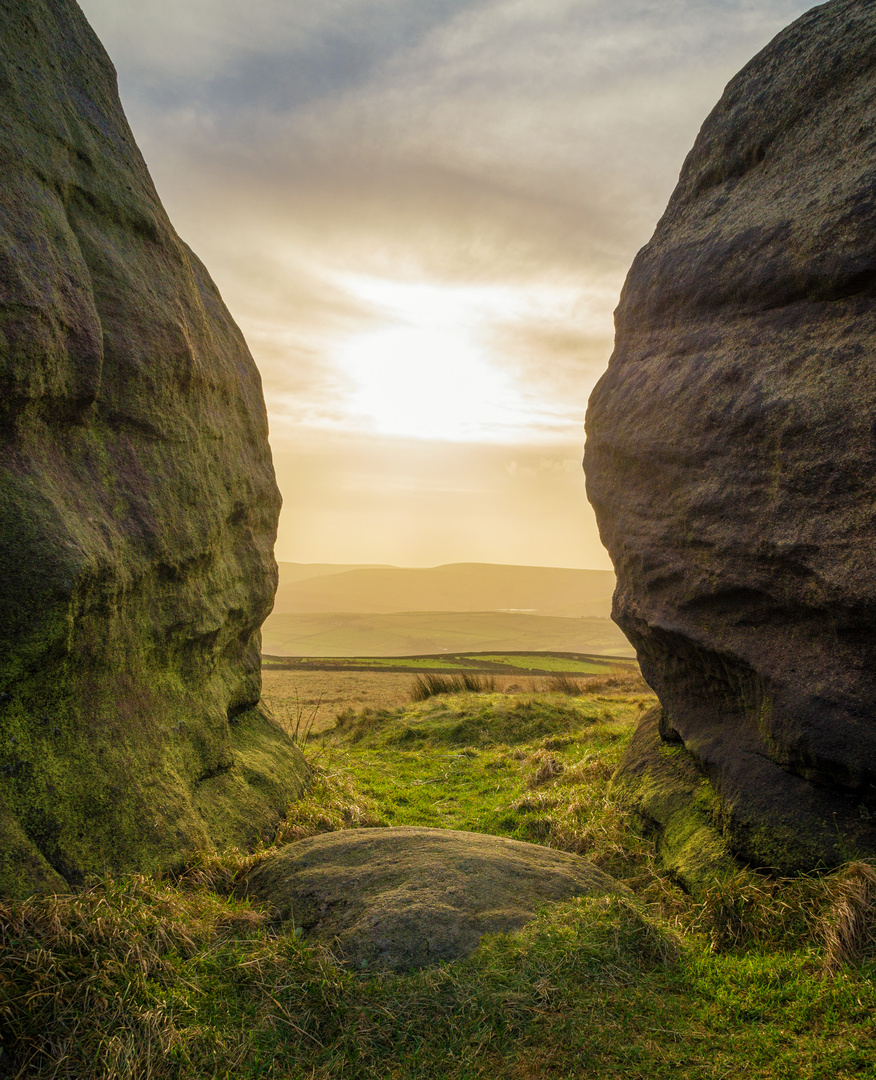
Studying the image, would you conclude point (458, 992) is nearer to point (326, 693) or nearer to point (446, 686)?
point (446, 686)

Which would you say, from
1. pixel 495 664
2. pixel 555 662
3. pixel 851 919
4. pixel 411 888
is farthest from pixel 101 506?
pixel 555 662

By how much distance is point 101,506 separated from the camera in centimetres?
579

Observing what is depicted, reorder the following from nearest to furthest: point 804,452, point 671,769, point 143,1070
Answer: point 143,1070, point 804,452, point 671,769

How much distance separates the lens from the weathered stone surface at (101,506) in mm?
4887

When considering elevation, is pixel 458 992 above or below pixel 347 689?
above

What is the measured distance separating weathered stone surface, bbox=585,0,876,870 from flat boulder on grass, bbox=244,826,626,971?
1.91 m

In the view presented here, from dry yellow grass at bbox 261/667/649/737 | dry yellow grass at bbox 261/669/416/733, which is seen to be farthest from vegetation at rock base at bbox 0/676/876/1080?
dry yellow grass at bbox 261/667/649/737

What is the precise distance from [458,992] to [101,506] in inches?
180

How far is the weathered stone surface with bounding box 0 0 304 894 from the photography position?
4.89m

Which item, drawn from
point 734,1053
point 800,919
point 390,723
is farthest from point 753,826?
point 390,723

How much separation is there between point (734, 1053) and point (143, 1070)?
3.37 m

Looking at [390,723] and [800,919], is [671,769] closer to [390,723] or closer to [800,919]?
[800,919]

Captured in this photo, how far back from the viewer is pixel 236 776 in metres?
7.52

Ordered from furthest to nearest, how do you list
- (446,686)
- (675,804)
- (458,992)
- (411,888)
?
(446,686), (675,804), (411,888), (458,992)
